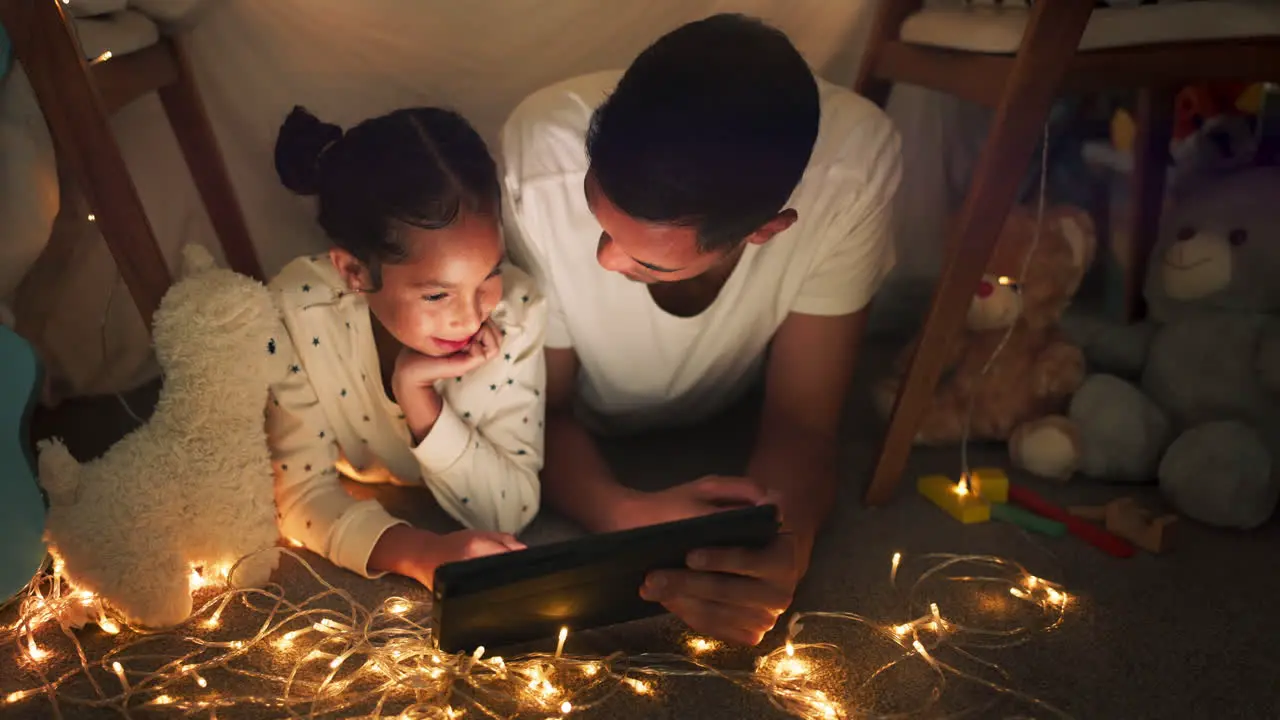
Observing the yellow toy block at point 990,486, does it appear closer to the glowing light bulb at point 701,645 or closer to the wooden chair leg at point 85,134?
the glowing light bulb at point 701,645

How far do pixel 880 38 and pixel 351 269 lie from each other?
70 cm

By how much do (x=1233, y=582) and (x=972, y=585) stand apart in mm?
243

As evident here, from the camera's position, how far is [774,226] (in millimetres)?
837

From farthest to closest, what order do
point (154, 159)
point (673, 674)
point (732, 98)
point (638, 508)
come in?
point (154, 159)
point (638, 508)
point (673, 674)
point (732, 98)

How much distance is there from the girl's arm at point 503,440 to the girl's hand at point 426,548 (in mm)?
46

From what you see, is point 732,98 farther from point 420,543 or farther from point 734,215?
point 420,543

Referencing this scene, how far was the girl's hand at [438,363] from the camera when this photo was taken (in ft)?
2.77

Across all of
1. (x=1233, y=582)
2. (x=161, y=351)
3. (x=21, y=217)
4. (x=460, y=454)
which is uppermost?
(x=21, y=217)

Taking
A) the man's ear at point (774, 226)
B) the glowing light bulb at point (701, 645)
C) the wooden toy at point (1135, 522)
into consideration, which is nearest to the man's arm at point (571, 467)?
the glowing light bulb at point (701, 645)

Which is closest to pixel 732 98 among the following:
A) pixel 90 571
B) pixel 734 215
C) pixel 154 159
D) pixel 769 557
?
pixel 734 215

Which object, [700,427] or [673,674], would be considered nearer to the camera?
[673,674]

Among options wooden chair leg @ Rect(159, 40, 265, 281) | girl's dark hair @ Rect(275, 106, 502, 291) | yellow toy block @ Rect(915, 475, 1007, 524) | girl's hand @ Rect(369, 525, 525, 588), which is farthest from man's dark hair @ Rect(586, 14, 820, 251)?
wooden chair leg @ Rect(159, 40, 265, 281)

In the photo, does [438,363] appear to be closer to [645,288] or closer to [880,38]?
[645,288]

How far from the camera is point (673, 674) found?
80cm
